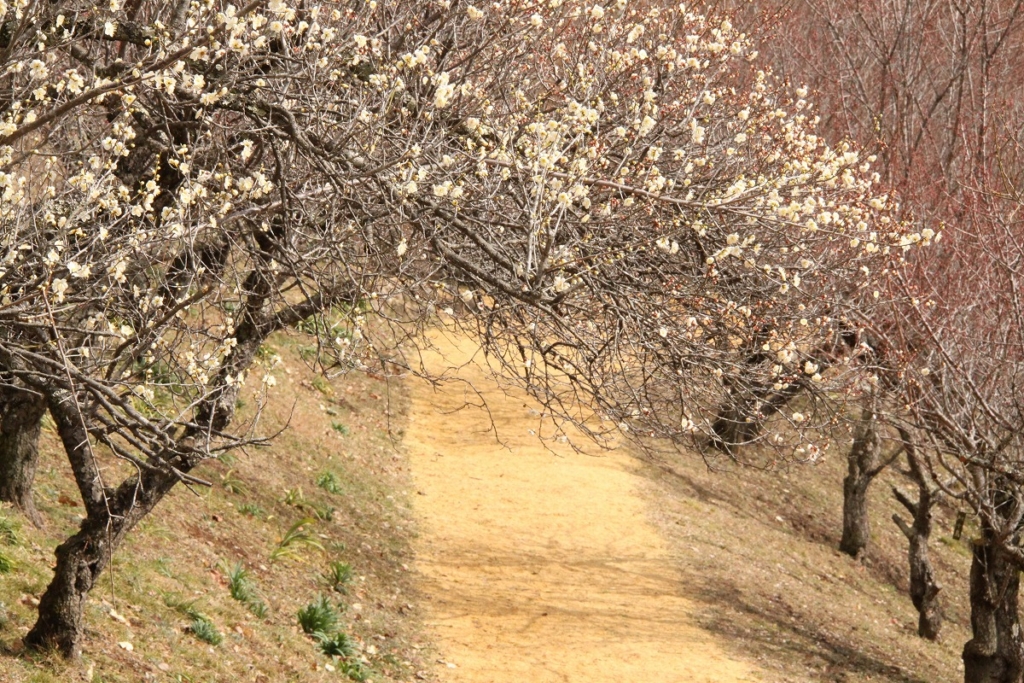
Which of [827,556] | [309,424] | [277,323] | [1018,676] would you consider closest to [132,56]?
[277,323]

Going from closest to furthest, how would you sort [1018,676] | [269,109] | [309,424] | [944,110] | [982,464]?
[269,109] < [982,464] < [1018,676] < [309,424] < [944,110]

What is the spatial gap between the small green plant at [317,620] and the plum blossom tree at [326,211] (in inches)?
97.1

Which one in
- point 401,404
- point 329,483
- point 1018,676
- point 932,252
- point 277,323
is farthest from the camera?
Result: point 401,404

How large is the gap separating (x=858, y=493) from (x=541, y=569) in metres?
5.70

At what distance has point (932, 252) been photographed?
12.3 metres

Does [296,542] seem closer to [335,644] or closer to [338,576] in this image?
[338,576]

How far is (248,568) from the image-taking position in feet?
32.6

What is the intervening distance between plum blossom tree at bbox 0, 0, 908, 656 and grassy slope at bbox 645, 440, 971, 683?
5144 millimetres

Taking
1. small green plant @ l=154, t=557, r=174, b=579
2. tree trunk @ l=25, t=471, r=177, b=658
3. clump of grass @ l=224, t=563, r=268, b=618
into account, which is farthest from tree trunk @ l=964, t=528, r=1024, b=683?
tree trunk @ l=25, t=471, r=177, b=658

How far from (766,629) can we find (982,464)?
4.57m

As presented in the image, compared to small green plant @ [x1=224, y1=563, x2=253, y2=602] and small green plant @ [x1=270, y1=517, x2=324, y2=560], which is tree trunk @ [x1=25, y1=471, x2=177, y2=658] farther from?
small green plant @ [x1=270, y1=517, x2=324, y2=560]

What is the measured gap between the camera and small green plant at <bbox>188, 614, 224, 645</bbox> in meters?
7.91

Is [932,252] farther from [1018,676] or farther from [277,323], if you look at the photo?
[277,323]

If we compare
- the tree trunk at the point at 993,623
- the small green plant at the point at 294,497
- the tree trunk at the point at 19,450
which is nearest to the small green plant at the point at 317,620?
the tree trunk at the point at 19,450
